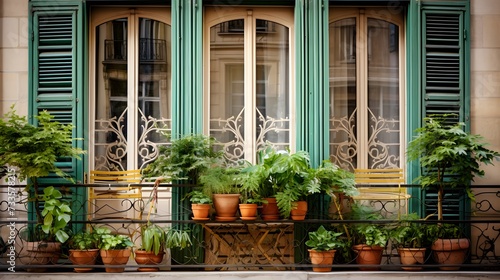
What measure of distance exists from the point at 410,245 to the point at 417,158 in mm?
1086

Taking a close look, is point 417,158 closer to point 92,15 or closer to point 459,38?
point 459,38

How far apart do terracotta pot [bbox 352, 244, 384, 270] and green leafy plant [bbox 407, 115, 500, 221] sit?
84cm

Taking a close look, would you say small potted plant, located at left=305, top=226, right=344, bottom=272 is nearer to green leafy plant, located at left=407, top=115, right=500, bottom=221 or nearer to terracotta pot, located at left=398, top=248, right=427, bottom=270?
terracotta pot, located at left=398, top=248, right=427, bottom=270

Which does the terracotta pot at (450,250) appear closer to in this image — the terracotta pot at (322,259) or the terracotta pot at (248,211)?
the terracotta pot at (322,259)

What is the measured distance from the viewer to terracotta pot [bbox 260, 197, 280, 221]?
26.5 feet

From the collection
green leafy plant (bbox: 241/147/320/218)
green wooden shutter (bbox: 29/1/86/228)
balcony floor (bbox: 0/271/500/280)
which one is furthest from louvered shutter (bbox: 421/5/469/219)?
green wooden shutter (bbox: 29/1/86/228)

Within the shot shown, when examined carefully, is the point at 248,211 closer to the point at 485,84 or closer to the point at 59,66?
the point at 59,66

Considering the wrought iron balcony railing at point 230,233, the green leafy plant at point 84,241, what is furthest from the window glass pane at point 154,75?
the green leafy plant at point 84,241

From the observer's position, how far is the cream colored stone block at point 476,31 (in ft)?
28.5

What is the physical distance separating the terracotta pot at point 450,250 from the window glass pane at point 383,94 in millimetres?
1191

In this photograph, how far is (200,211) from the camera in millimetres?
7988

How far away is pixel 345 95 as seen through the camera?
28.9 ft

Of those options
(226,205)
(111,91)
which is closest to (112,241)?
(226,205)

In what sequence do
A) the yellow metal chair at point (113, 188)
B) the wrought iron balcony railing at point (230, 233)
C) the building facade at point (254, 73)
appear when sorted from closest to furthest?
the wrought iron balcony railing at point (230, 233) < the yellow metal chair at point (113, 188) < the building facade at point (254, 73)
